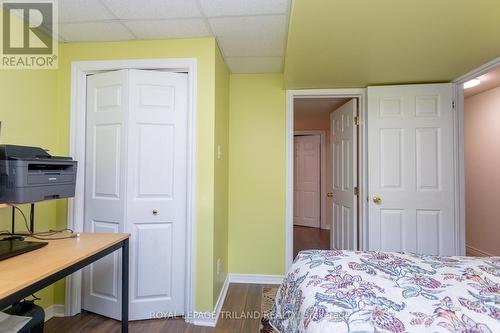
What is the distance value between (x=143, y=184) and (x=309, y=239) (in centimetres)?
329

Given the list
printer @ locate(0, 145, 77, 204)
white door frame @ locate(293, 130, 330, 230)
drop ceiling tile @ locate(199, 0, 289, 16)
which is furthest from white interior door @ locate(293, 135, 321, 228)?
printer @ locate(0, 145, 77, 204)

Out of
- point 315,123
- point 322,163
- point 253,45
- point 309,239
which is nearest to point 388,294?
point 253,45

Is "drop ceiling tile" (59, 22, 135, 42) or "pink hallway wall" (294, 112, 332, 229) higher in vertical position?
"drop ceiling tile" (59, 22, 135, 42)

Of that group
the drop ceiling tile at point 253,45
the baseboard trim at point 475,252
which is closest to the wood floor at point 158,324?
the drop ceiling tile at point 253,45

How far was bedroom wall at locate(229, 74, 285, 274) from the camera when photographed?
2.75 metres

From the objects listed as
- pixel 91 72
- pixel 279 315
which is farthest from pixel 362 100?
pixel 91 72

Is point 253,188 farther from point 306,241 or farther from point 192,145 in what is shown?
point 306,241

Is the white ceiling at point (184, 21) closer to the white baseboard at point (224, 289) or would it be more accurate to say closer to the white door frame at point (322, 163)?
the white baseboard at point (224, 289)

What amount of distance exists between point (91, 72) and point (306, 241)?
3.80 meters

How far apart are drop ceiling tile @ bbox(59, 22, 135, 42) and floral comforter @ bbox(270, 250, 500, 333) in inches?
82.1

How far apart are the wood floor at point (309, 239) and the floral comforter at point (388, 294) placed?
245cm

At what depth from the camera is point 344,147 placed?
9.89 feet

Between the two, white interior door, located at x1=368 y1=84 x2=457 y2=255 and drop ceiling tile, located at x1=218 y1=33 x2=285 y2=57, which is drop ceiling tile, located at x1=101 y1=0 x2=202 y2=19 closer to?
drop ceiling tile, located at x1=218 y1=33 x2=285 y2=57

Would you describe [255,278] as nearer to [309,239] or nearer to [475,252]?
[309,239]
